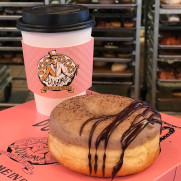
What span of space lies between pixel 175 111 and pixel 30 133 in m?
2.62

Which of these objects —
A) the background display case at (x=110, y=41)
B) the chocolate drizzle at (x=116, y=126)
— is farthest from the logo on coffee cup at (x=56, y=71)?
the background display case at (x=110, y=41)

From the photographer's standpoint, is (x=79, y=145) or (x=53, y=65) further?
(x=53, y=65)

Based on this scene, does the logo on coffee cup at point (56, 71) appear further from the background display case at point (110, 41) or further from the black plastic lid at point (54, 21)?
the background display case at point (110, 41)

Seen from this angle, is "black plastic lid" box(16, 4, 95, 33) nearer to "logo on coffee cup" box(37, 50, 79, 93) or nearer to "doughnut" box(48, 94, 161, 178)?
"logo on coffee cup" box(37, 50, 79, 93)

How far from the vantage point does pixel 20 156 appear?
3.22ft

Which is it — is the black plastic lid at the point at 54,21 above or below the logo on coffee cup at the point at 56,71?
above

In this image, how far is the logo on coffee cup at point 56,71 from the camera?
1136 mm

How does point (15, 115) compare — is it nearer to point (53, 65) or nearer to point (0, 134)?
point (0, 134)

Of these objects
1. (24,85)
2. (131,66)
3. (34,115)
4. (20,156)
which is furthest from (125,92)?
(20,156)

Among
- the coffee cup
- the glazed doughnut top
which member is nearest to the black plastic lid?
the coffee cup

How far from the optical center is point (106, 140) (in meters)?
0.83

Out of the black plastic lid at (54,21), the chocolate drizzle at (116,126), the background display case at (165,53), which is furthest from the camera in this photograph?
the background display case at (165,53)

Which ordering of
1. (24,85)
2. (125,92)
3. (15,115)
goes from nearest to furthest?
(15,115)
(125,92)
(24,85)

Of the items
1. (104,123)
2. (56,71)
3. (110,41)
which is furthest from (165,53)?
(104,123)
